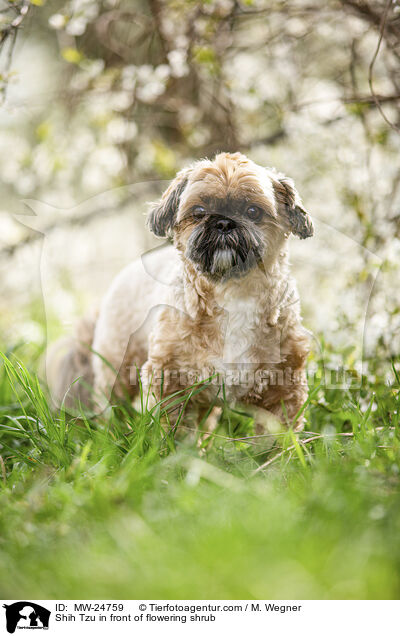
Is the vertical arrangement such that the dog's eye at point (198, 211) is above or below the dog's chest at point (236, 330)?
above

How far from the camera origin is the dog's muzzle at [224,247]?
197 cm

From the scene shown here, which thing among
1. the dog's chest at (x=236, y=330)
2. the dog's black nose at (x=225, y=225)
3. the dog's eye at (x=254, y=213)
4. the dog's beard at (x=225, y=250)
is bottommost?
the dog's chest at (x=236, y=330)

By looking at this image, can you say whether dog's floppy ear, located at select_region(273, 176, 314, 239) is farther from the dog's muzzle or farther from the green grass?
the green grass

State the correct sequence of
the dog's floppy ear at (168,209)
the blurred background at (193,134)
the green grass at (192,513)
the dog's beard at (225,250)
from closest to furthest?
the green grass at (192,513), the dog's beard at (225,250), the dog's floppy ear at (168,209), the blurred background at (193,134)

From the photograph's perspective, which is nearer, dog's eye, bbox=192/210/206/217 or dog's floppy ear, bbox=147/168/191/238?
dog's eye, bbox=192/210/206/217

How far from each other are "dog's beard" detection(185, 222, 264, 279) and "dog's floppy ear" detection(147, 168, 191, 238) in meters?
0.22

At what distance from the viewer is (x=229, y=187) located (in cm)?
202

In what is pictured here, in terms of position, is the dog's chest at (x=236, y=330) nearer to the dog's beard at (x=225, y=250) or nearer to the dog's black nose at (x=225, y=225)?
the dog's beard at (x=225, y=250)

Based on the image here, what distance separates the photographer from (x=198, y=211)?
2076 millimetres

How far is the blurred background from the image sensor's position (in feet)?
9.31

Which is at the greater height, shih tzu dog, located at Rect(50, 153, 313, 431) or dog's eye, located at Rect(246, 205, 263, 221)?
dog's eye, located at Rect(246, 205, 263, 221)

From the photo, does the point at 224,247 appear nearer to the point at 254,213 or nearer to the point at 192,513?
the point at 254,213
